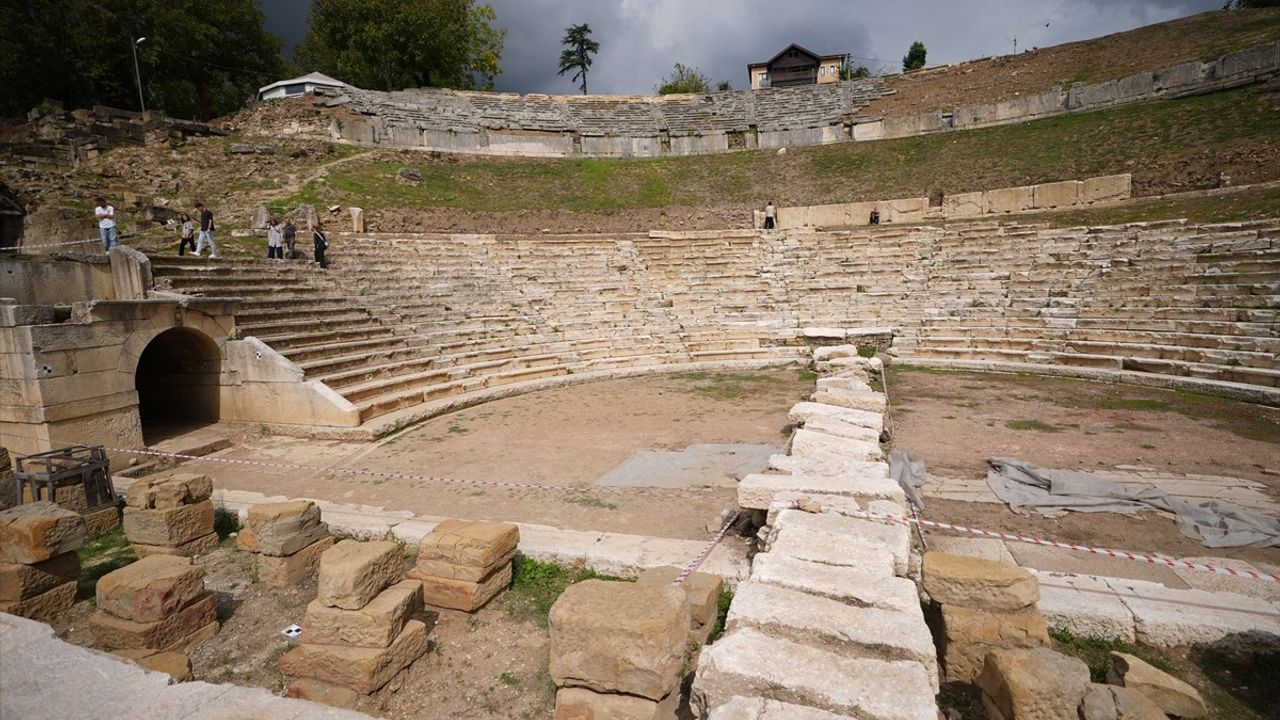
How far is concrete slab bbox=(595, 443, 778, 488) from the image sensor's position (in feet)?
21.6

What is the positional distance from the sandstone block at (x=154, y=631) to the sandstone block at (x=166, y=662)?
46mm

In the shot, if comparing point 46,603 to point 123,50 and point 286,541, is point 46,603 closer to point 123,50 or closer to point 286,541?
point 286,541

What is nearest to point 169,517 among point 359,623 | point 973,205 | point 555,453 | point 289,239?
point 359,623

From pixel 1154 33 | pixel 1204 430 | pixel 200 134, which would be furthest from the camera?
pixel 1154 33

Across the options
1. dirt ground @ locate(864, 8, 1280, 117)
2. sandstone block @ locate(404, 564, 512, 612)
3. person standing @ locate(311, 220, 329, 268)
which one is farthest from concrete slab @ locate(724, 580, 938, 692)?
dirt ground @ locate(864, 8, 1280, 117)

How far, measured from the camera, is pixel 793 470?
5141mm

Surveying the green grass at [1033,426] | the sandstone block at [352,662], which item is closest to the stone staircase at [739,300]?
the green grass at [1033,426]

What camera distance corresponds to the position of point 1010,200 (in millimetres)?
21391

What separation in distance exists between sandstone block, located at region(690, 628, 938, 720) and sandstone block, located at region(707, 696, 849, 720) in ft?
0.26

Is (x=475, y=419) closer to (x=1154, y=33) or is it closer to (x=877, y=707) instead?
(x=877, y=707)

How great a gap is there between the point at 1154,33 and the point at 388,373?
143 feet

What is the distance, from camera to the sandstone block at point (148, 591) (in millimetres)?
3738

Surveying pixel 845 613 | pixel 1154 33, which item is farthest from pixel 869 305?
pixel 1154 33

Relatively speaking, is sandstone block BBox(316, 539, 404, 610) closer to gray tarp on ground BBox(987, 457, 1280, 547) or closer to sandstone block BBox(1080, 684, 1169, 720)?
sandstone block BBox(1080, 684, 1169, 720)
